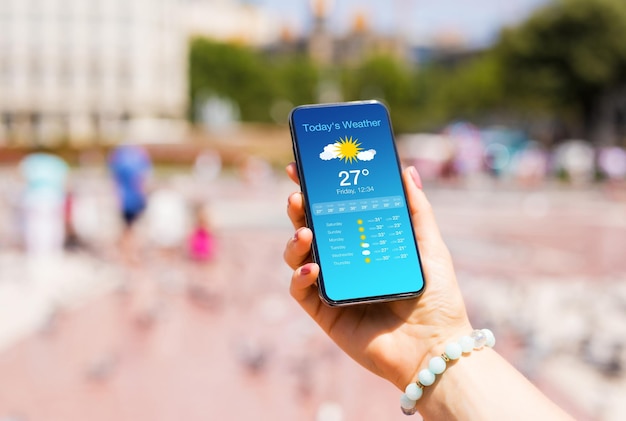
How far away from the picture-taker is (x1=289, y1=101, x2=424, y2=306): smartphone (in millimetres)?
1937

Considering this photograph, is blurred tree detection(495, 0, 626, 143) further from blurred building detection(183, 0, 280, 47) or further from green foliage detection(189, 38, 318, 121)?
blurred building detection(183, 0, 280, 47)

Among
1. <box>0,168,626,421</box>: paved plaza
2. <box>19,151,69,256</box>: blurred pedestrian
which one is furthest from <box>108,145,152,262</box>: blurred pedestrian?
<box>19,151,69,256</box>: blurred pedestrian

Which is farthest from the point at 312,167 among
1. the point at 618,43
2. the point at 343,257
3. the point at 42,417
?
the point at 618,43

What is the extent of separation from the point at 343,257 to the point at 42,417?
12.9 ft

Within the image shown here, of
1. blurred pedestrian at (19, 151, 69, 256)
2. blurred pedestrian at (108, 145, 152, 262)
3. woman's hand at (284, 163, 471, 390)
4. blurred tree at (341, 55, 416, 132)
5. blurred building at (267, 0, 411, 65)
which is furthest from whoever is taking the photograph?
blurred building at (267, 0, 411, 65)

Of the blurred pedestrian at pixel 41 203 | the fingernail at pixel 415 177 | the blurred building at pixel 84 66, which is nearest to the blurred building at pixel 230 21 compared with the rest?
the blurred building at pixel 84 66

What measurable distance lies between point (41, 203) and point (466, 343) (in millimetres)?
9159

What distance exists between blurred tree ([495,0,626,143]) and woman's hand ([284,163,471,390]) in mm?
36506

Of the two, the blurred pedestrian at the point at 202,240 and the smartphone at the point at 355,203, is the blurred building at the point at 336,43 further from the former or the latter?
the smartphone at the point at 355,203

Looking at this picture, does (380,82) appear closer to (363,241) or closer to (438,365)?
(363,241)

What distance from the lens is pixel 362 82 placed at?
74.0 metres

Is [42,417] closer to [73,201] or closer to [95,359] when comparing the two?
[95,359]

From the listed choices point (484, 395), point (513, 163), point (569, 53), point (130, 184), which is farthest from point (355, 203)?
point (569, 53)

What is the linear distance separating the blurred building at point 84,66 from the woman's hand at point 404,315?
6200cm
